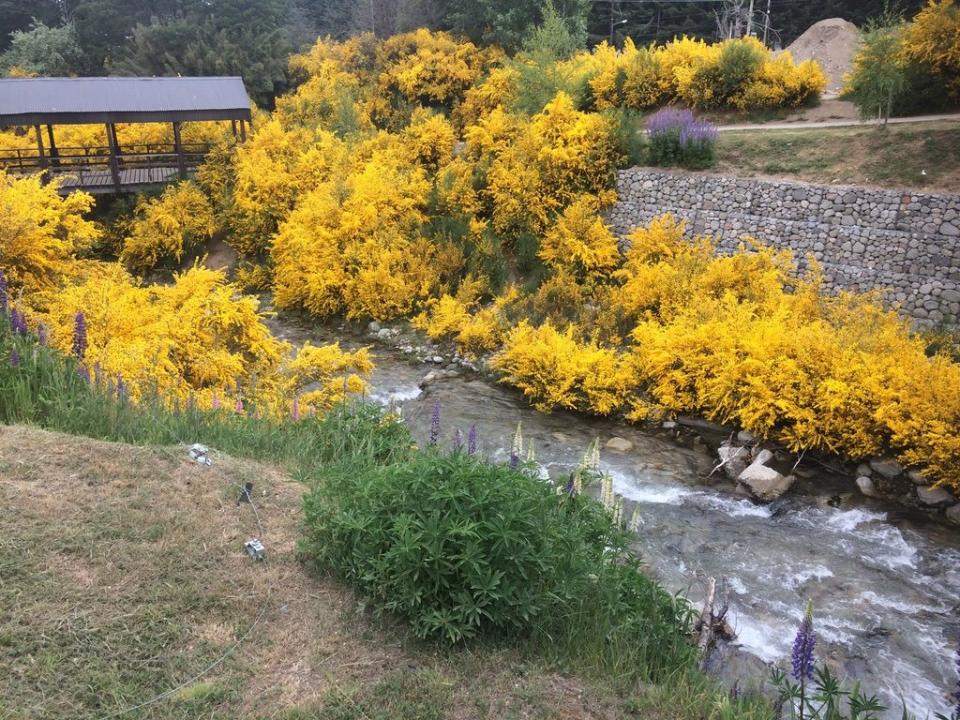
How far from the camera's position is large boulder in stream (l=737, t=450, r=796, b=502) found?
28.8ft

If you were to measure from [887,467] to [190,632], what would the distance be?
8.51 metres

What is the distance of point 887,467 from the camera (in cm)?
909

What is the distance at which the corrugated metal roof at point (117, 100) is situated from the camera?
1830 centimetres

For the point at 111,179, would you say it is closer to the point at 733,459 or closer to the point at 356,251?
the point at 356,251

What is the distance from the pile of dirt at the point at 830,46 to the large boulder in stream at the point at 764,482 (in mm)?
21962

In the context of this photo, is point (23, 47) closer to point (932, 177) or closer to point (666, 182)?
point (666, 182)

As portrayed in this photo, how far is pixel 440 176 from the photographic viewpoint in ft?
59.2

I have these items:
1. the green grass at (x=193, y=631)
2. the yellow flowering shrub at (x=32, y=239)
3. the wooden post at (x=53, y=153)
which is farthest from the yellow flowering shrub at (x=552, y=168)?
the green grass at (x=193, y=631)

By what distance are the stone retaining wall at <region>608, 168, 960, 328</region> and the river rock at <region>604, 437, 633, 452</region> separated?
17.0 ft

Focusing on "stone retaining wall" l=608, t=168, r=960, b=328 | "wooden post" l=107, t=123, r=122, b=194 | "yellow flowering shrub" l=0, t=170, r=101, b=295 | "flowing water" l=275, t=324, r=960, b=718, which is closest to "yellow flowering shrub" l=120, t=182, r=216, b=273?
"wooden post" l=107, t=123, r=122, b=194

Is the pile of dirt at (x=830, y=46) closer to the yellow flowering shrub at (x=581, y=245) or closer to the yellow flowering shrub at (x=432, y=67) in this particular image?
the yellow flowering shrub at (x=432, y=67)

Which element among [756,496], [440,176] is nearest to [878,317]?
[756,496]

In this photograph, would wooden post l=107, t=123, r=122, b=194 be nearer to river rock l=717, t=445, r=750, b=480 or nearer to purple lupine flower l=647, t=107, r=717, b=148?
purple lupine flower l=647, t=107, r=717, b=148

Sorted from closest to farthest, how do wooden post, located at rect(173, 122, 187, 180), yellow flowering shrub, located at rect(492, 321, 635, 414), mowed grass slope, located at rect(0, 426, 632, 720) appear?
mowed grass slope, located at rect(0, 426, 632, 720) → yellow flowering shrub, located at rect(492, 321, 635, 414) → wooden post, located at rect(173, 122, 187, 180)
